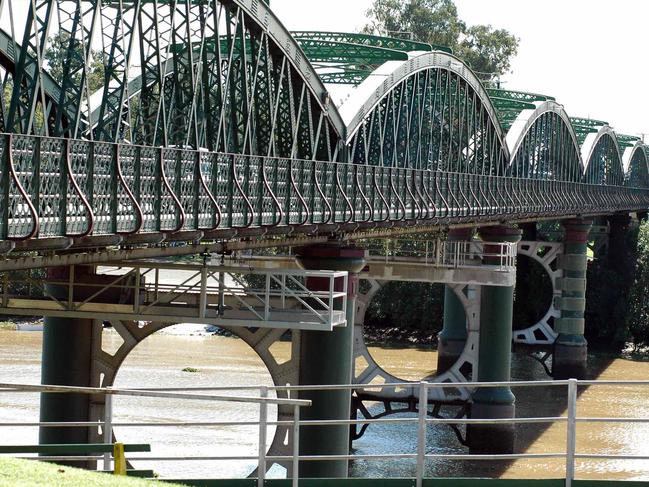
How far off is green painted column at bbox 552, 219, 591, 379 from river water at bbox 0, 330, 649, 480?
116 cm

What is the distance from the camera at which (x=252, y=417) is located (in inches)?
1708

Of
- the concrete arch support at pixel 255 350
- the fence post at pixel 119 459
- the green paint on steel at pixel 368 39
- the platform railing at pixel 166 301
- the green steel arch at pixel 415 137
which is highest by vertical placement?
the green paint on steel at pixel 368 39

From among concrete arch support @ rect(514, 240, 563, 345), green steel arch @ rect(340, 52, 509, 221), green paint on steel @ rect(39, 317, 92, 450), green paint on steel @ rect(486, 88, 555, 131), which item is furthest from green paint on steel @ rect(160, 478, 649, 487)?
green paint on steel @ rect(486, 88, 555, 131)

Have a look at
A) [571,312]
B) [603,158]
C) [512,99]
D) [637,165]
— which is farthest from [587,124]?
[571,312]

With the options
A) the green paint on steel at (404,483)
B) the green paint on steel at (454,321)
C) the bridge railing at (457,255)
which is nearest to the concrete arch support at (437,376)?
the bridge railing at (457,255)

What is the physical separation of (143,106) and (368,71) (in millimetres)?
18985

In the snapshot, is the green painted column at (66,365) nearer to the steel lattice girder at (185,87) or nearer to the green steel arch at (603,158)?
the steel lattice girder at (185,87)

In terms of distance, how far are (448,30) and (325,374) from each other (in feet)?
242

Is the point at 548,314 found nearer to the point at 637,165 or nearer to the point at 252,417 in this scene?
the point at 252,417

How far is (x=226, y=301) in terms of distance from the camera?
28109 mm

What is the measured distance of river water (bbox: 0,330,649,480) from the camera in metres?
38.4

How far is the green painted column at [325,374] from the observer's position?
29.1 metres

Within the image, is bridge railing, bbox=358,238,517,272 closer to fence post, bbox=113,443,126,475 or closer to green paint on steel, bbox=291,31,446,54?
green paint on steel, bbox=291,31,446,54

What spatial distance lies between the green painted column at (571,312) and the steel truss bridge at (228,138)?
173 inches
